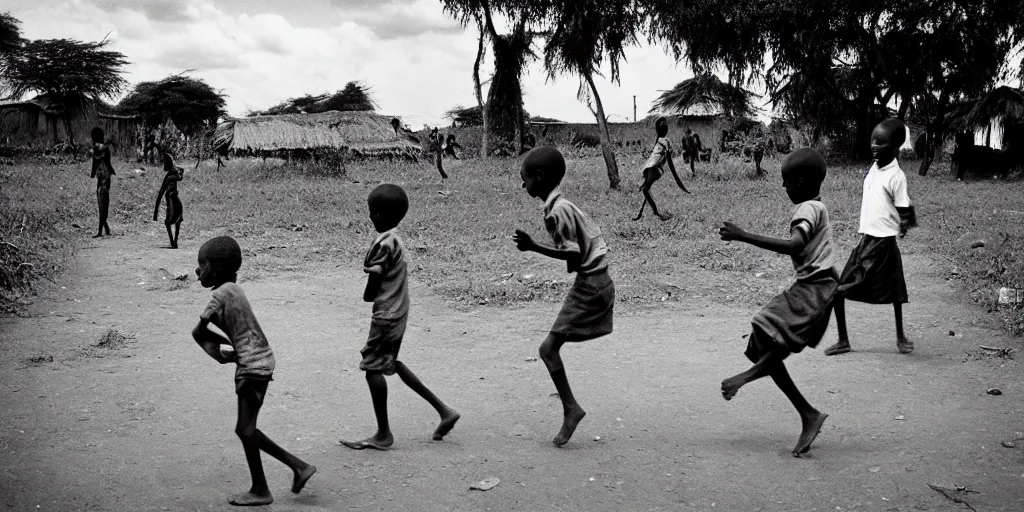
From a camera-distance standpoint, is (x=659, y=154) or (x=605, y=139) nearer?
(x=659, y=154)

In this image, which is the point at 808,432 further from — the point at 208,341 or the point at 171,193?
the point at 171,193

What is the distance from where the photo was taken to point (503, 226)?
12641 millimetres

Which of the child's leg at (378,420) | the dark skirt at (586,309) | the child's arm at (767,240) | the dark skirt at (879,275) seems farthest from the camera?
the dark skirt at (879,275)

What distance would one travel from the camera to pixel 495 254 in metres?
10.4

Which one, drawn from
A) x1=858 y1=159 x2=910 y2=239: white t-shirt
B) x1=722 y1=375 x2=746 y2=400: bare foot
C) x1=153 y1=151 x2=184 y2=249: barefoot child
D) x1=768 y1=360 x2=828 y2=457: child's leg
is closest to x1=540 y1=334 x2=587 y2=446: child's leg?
x1=722 y1=375 x2=746 y2=400: bare foot

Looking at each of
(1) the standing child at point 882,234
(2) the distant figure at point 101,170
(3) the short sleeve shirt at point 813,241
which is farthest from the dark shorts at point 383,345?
(2) the distant figure at point 101,170

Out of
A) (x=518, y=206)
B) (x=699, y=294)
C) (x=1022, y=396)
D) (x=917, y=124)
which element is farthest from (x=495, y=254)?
(x=917, y=124)

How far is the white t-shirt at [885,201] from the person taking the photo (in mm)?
5582

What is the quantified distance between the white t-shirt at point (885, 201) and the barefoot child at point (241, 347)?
416 cm

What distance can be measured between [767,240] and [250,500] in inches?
98.4

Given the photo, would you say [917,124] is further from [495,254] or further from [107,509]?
[107,509]

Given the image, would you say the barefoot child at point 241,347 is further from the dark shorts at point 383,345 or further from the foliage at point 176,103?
the foliage at point 176,103

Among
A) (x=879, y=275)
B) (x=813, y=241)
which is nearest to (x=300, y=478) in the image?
(x=813, y=241)

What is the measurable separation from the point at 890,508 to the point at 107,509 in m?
3.14
